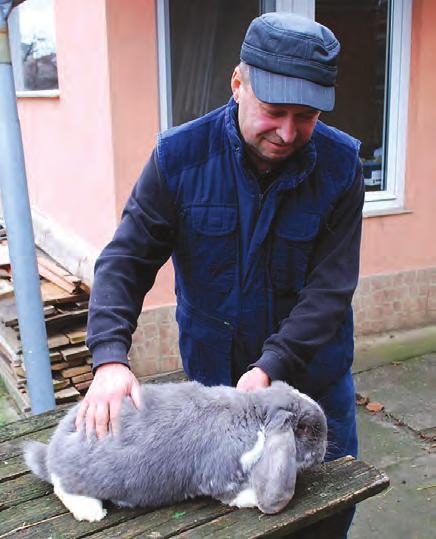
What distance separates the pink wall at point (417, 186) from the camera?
203 inches

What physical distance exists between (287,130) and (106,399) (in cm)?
93

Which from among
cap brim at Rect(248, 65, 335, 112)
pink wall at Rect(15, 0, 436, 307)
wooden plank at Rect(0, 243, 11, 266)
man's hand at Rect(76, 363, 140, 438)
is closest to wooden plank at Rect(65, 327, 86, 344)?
pink wall at Rect(15, 0, 436, 307)

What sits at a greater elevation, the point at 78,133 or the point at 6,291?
the point at 78,133

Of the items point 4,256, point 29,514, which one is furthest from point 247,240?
point 4,256

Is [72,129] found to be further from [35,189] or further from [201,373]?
[201,373]

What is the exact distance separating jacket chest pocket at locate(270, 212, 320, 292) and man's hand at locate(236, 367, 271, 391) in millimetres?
350

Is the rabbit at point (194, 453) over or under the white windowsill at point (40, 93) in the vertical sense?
under

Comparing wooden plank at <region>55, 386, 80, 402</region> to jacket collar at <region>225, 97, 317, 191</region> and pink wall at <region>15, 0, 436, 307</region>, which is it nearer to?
pink wall at <region>15, 0, 436, 307</region>

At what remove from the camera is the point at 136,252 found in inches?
85.8

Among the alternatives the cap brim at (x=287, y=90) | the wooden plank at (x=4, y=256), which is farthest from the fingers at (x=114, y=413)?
the wooden plank at (x=4, y=256)

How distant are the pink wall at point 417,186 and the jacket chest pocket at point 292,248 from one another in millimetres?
3158

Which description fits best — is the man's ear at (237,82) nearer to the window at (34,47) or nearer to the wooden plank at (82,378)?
the wooden plank at (82,378)

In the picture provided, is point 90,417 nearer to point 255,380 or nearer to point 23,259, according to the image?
point 255,380

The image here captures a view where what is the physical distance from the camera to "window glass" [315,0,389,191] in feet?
16.9
